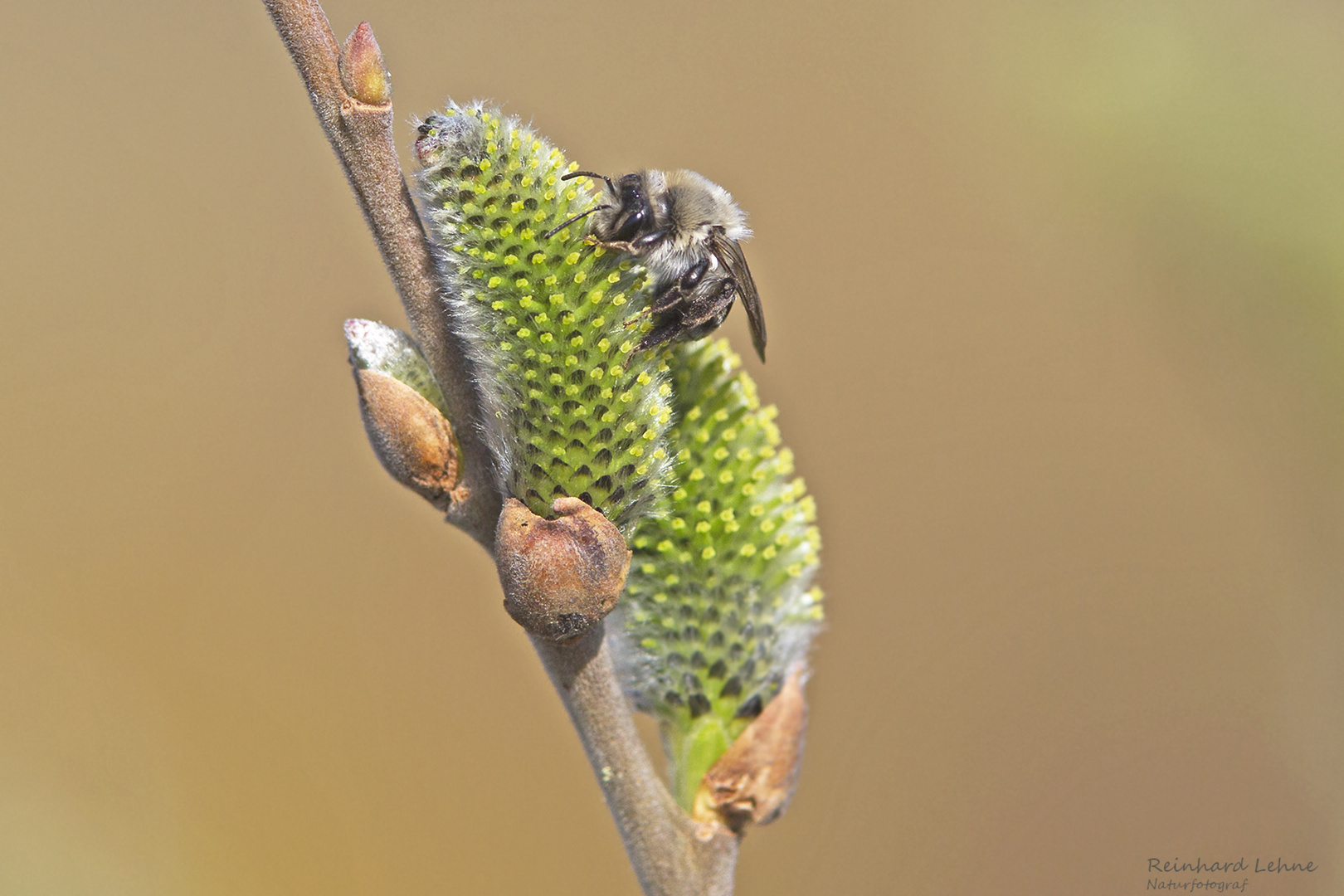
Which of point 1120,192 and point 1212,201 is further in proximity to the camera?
point 1120,192

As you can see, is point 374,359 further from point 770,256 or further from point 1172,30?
point 770,256

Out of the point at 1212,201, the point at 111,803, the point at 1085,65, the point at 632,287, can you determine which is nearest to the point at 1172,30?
the point at 1085,65

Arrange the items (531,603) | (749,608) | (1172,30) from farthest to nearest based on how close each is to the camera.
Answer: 1. (1172,30)
2. (749,608)
3. (531,603)

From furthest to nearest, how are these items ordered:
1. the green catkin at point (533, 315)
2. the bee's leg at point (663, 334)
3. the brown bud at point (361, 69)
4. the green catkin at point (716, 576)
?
the green catkin at point (716, 576) < the bee's leg at point (663, 334) < the green catkin at point (533, 315) < the brown bud at point (361, 69)

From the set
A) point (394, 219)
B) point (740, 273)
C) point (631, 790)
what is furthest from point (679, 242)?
point (631, 790)

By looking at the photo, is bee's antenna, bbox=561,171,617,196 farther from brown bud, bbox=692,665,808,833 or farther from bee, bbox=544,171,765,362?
brown bud, bbox=692,665,808,833
